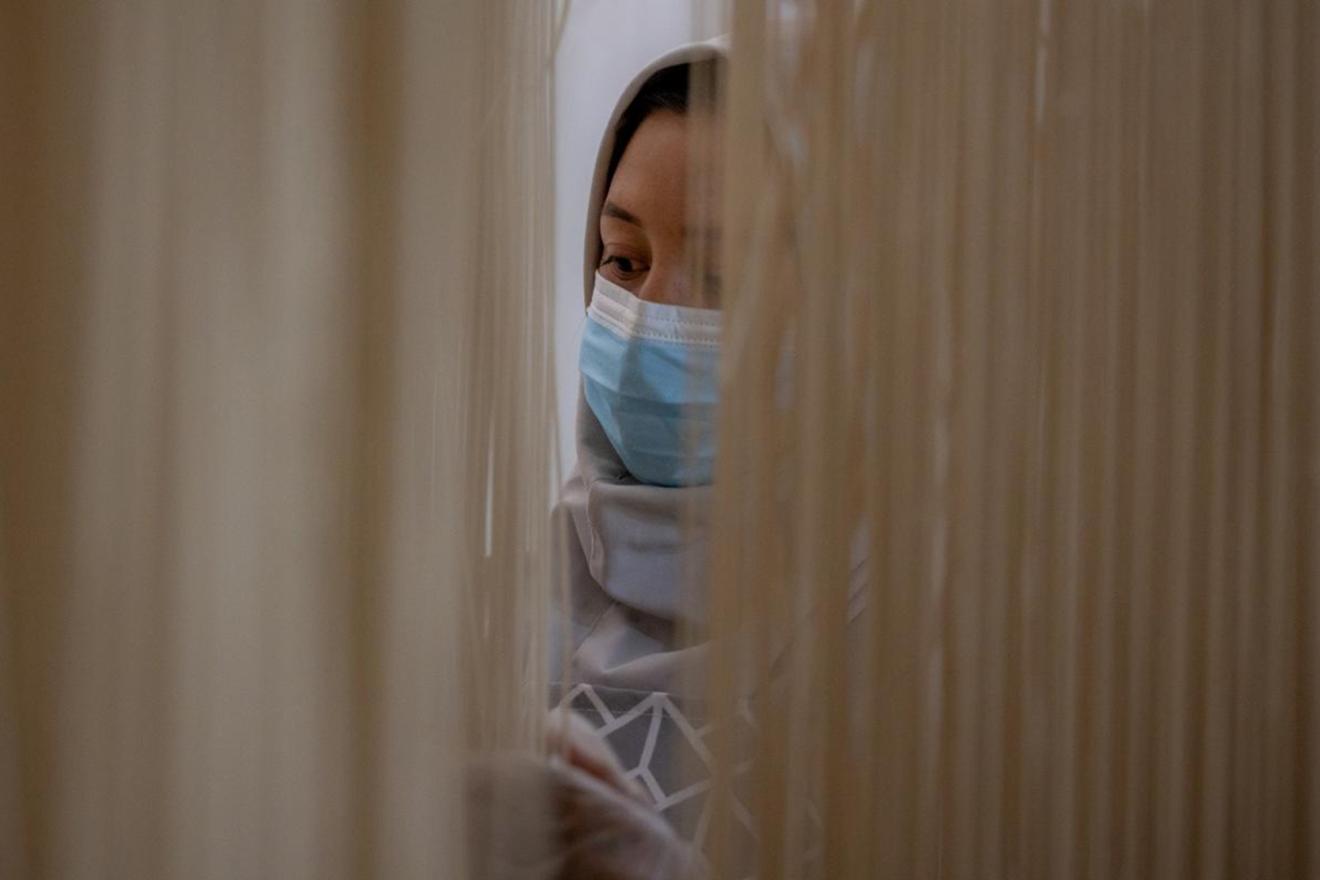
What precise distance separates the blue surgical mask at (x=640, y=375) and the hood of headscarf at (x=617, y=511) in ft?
0.47

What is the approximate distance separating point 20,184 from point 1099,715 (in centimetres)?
80

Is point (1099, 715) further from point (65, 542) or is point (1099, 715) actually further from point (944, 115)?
point (65, 542)

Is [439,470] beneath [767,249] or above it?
beneath

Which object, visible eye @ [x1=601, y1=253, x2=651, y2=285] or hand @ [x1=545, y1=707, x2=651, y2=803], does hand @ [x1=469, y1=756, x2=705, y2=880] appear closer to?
hand @ [x1=545, y1=707, x2=651, y2=803]

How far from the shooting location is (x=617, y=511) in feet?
4.42

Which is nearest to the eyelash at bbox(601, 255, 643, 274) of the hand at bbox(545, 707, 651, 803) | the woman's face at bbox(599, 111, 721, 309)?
the woman's face at bbox(599, 111, 721, 309)

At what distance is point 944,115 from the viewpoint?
789 millimetres

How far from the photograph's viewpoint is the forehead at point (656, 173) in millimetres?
1352

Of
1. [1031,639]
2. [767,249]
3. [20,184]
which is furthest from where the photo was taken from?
[1031,639]

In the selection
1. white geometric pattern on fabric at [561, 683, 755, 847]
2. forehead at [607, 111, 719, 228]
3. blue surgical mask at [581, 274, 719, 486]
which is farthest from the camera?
forehead at [607, 111, 719, 228]

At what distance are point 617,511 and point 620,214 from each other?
351mm

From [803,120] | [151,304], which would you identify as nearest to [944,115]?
[803,120]

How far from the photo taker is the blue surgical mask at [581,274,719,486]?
1.01 m

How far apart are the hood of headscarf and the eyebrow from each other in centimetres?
5
